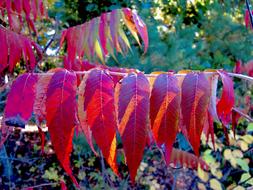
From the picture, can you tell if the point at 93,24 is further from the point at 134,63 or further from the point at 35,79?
the point at 134,63

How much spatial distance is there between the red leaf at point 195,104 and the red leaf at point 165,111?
20mm

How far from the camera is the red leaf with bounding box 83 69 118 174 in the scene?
77 centimetres

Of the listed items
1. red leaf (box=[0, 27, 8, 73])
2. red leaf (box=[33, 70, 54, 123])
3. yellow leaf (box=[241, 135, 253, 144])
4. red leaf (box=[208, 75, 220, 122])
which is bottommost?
yellow leaf (box=[241, 135, 253, 144])

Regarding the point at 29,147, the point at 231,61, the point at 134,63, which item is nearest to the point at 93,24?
the point at 134,63

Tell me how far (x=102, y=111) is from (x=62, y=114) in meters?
0.07

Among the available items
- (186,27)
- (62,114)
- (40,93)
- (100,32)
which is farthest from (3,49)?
(186,27)

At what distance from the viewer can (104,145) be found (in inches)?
30.0

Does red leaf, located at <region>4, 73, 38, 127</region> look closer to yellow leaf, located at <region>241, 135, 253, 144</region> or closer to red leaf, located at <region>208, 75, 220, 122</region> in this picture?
red leaf, located at <region>208, 75, 220, 122</region>

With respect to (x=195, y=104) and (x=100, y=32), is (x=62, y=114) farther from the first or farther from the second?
(x=100, y=32)

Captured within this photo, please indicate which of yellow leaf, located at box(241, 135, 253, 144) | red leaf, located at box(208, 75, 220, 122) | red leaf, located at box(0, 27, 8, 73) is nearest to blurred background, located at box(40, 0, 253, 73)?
yellow leaf, located at box(241, 135, 253, 144)

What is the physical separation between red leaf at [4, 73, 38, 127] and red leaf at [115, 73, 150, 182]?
0.58 feet

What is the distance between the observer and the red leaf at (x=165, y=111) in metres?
0.80

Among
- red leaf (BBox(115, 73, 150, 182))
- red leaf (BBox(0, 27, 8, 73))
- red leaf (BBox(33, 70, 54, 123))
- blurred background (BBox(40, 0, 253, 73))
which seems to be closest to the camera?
red leaf (BBox(115, 73, 150, 182))

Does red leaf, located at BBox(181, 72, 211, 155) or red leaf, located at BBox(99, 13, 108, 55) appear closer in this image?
red leaf, located at BBox(181, 72, 211, 155)
